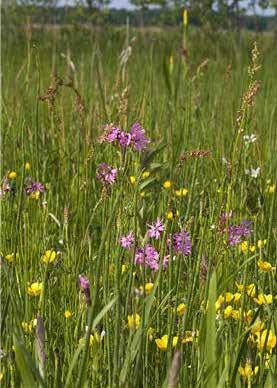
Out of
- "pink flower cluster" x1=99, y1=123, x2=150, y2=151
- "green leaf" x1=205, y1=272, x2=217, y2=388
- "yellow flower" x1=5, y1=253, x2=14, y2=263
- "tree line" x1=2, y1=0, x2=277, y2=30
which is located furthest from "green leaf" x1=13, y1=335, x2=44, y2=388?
"tree line" x1=2, y1=0, x2=277, y2=30

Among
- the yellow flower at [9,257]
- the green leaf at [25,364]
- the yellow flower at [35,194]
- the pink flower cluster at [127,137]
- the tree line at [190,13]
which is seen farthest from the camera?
the tree line at [190,13]

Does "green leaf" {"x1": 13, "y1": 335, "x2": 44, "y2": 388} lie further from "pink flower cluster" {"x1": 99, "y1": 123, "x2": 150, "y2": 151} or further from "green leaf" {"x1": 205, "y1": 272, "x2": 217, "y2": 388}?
"pink flower cluster" {"x1": 99, "y1": 123, "x2": 150, "y2": 151}

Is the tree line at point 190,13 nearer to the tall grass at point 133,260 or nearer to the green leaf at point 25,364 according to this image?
the tall grass at point 133,260

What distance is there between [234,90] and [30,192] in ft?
6.28

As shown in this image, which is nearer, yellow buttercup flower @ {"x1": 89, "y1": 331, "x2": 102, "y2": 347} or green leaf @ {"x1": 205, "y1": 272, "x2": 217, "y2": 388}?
green leaf @ {"x1": 205, "y1": 272, "x2": 217, "y2": 388}

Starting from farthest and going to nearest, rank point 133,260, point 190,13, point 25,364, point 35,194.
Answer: point 190,13 < point 35,194 < point 133,260 < point 25,364

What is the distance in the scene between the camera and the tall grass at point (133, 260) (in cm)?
79

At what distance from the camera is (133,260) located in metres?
0.76

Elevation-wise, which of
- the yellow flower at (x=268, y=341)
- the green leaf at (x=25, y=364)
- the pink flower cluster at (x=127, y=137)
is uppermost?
the pink flower cluster at (x=127, y=137)

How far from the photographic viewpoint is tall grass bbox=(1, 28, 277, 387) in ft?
2.61

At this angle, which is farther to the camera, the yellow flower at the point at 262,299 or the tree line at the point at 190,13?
the tree line at the point at 190,13

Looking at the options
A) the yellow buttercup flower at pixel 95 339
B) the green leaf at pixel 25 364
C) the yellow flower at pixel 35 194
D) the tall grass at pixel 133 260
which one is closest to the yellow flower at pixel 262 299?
the tall grass at pixel 133 260

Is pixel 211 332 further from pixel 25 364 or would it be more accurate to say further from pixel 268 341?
pixel 268 341

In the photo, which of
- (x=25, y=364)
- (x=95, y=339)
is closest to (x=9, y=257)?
(x=95, y=339)
